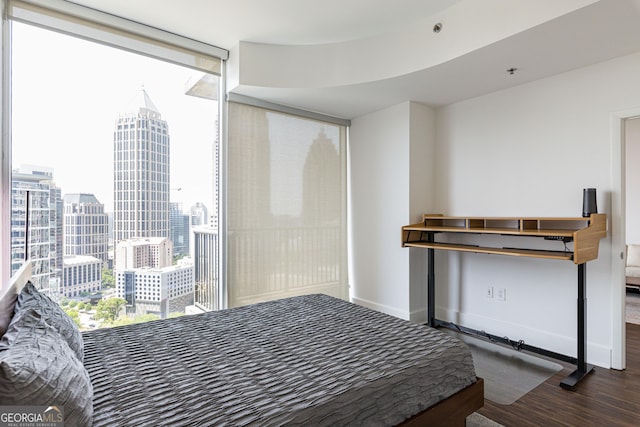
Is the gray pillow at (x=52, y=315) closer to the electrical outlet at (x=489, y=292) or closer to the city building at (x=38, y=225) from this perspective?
the city building at (x=38, y=225)

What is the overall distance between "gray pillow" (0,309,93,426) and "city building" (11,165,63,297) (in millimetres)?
1633

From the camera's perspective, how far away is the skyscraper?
9.68 ft

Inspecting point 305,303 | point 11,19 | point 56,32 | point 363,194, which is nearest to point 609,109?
point 363,194

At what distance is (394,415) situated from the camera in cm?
141

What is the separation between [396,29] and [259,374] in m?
2.92

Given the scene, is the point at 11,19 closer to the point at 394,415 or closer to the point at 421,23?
the point at 421,23

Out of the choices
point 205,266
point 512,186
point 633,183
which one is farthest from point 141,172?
point 633,183

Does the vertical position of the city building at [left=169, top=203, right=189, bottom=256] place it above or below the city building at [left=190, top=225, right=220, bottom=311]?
above

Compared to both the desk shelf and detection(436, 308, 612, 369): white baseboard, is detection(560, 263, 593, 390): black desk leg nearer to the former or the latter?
the desk shelf

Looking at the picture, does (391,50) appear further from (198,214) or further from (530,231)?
(198,214)

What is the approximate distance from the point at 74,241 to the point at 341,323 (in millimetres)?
2240

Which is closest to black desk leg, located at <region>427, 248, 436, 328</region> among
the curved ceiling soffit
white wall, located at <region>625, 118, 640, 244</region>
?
the curved ceiling soffit

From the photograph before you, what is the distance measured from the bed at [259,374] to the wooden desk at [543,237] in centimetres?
125

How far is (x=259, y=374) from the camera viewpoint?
57.2 inches
